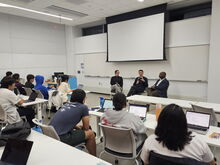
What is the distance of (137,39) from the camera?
6.43 m

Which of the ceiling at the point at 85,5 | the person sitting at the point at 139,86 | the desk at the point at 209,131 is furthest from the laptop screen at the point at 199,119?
the ceiling at the point at 85,5

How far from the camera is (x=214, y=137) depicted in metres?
1.83

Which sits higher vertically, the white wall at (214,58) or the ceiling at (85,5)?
the ceiling at (85,5)

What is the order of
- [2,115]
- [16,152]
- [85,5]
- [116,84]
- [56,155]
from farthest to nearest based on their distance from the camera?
[116,84], [85,5], [2,115], [56,155], [16,152]

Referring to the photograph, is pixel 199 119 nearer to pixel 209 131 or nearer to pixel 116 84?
pixel 209 131

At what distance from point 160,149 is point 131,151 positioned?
815mm

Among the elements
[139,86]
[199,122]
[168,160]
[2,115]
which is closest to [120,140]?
[168,160]

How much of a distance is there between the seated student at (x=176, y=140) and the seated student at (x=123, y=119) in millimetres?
699

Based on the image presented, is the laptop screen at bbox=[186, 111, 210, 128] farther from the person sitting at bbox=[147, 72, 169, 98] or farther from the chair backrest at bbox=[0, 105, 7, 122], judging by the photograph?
the chair backrest at bbox=[0, 105, 7, 122]

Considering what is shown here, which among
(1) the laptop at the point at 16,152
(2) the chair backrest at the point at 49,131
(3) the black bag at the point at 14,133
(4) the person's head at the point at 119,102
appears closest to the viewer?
(1) the laptop at the point at 16,152

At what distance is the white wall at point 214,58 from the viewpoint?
15.6 feet

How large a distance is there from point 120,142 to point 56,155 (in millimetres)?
767

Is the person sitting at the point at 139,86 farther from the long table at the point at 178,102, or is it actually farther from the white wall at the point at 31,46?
the white wall at the point at 31,46

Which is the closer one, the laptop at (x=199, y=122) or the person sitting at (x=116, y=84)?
the laptop at (x=199, y=122)
